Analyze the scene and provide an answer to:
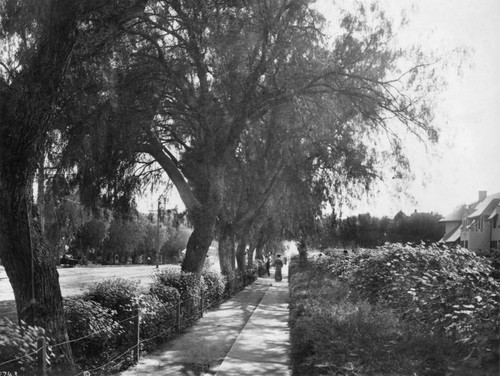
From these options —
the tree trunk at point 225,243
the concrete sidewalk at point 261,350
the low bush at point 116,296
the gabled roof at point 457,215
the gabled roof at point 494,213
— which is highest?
the gabled roof at point 457,215

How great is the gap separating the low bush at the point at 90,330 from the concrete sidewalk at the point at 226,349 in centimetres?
59

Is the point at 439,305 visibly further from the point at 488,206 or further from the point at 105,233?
the point at 105,233

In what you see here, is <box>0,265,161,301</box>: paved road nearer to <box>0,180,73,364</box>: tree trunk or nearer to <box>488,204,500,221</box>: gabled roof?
<box>0,180,73,364</box>: tree trunk

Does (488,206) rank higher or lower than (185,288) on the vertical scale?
higher

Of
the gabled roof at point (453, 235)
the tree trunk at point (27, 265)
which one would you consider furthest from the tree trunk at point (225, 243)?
the gabled roof at point (453, 235)

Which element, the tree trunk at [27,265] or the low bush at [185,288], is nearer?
the tree trunk at [27,265]

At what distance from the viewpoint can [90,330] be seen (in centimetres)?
749

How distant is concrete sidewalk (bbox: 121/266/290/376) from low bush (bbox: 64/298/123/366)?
59 cm

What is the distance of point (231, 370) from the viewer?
8617mm

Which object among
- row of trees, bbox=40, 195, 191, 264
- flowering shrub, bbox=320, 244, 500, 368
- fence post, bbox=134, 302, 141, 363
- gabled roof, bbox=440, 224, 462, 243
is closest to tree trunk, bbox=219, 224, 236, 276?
row of trees, bbox=40, 195, 191, 264

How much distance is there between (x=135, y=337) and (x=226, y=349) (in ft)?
7.70

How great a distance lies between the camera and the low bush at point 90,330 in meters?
7.39

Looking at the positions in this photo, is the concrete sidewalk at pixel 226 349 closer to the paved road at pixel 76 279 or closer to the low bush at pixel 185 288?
the low bush at pixel 185 288

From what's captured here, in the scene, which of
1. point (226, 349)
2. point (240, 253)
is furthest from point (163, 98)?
point (240, 253)
